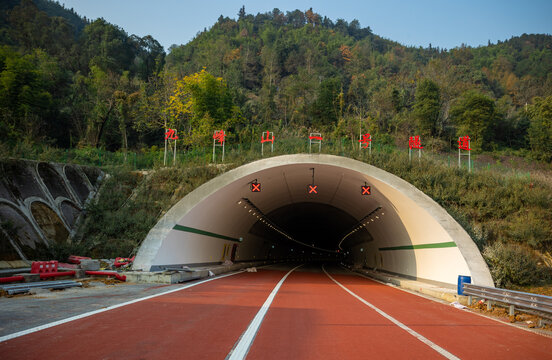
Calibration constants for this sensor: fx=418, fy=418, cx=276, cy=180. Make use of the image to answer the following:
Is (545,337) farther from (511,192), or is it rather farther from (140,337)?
(511,192)

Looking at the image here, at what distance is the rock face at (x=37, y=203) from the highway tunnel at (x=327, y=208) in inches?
223

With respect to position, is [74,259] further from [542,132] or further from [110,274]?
[542,132]

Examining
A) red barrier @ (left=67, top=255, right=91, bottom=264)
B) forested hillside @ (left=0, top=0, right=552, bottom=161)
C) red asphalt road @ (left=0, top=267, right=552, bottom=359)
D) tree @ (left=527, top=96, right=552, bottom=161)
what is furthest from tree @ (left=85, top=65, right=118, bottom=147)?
tree @ (left=527, top=96, right=552, bottom=161)

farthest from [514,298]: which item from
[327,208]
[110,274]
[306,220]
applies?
[306,220]

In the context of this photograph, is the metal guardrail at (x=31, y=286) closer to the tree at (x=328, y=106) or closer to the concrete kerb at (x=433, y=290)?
the concrete kerb at (x=433, y=290)

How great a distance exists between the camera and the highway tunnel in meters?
16.8

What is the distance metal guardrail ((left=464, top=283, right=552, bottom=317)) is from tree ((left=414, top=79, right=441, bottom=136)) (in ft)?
154

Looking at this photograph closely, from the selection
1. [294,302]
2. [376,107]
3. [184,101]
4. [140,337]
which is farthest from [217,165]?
[376,107]

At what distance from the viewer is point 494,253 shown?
639 inches

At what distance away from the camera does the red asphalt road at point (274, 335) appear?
5828 millimetres

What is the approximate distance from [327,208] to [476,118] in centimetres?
3229

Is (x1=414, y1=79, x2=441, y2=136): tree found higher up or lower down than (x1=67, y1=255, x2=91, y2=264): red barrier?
higher up

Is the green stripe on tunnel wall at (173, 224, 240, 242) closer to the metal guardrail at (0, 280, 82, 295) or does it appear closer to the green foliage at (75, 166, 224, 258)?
the green foliage at (75, 166, 224, 258)

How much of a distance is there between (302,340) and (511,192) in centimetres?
1757
